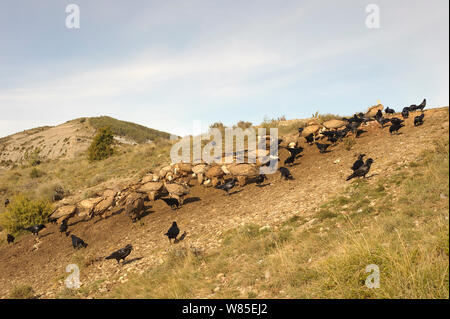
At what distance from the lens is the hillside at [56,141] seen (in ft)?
192

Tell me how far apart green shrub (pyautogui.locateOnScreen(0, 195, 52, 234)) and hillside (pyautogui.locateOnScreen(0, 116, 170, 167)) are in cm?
3970

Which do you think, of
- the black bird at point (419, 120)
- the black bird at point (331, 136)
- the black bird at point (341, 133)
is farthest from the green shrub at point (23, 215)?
the black bird at point (419, 120)

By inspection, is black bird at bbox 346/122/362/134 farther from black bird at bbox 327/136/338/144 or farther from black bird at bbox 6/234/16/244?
black bird at bbox 6/234/16/244

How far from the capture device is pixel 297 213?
304 inches

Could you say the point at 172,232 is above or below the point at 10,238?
above

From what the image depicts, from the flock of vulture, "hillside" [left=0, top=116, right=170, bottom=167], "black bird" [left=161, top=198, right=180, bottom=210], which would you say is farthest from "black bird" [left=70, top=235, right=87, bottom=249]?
"hillside" [left=0, top=116, right=170, bottom=167]

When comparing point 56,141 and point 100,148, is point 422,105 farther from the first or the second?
point 56,141

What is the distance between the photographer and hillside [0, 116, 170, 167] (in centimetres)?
5856

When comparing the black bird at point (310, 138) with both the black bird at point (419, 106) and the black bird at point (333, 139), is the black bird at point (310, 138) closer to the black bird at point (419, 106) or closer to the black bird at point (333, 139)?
the black bird at point (333, 139)

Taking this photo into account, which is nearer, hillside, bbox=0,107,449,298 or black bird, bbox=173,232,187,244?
hillside, bbox=0,107,449,298

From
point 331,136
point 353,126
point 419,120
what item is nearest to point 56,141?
point 331,136

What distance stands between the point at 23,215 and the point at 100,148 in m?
18.4

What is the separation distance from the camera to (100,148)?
32.0 m
